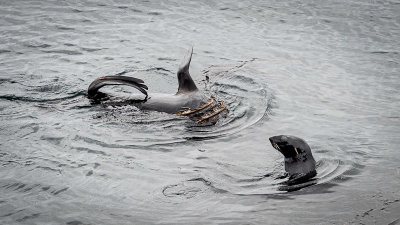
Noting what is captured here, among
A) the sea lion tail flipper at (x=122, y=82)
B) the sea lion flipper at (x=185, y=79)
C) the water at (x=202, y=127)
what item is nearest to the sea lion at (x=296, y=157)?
the water at (x=202, y=127)

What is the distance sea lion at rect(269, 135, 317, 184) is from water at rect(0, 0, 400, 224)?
193mm

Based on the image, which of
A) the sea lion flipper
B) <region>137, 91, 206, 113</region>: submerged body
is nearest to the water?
<region>137, 91, 206, 113</region>: submerged body

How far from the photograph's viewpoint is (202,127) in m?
7.52

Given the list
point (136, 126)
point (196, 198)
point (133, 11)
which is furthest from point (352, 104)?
point (133, 11)

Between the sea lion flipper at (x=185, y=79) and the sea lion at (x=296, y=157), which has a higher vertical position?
the sea lion flipper at (x=185, y=79)

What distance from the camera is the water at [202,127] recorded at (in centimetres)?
550

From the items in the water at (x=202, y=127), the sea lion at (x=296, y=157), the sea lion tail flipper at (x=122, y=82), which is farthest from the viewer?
the sea lion tail flipper at (x=122, y=82)

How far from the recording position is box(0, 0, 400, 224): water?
18.0 ft

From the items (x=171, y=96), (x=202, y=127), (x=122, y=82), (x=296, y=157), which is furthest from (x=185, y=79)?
(x=296, y=157)

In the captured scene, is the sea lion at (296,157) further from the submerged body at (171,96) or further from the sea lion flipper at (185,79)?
the sea lion flipper at (185,79)

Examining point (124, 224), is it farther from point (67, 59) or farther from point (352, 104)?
point (67, 59)

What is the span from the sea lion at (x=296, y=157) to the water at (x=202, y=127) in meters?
0.19

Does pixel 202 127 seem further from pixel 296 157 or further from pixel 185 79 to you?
pixel 296 157

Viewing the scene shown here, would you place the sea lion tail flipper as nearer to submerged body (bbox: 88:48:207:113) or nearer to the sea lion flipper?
submerged body (bbox: 88:48:207:113)
